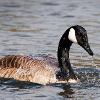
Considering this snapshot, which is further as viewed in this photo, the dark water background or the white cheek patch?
the white cheek patch

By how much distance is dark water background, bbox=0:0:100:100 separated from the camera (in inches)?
585

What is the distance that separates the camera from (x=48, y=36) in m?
20.9

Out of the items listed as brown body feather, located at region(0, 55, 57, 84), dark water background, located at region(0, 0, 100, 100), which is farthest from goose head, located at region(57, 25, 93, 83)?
dark water background, located at region(0, 0, 100, 100)

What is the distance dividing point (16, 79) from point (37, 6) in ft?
33.6

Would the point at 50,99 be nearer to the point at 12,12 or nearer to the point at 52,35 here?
the point at 52,35

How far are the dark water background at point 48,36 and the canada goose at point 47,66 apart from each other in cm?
35

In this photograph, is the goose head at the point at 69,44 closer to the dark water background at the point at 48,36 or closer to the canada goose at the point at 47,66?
the canada goose at the point at 47,66

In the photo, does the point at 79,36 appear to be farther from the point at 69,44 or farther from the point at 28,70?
the point at 28,70

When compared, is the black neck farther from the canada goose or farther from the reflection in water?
the reflection in water

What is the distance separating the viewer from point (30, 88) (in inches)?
604

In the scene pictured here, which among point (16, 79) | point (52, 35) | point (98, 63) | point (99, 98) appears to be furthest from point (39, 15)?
point (99, 98)

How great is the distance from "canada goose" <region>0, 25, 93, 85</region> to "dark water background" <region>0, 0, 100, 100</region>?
0.35 m

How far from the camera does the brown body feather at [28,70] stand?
631 inches

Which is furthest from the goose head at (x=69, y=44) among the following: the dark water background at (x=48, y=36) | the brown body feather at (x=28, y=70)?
the dark water background at (x=48, y=36)
